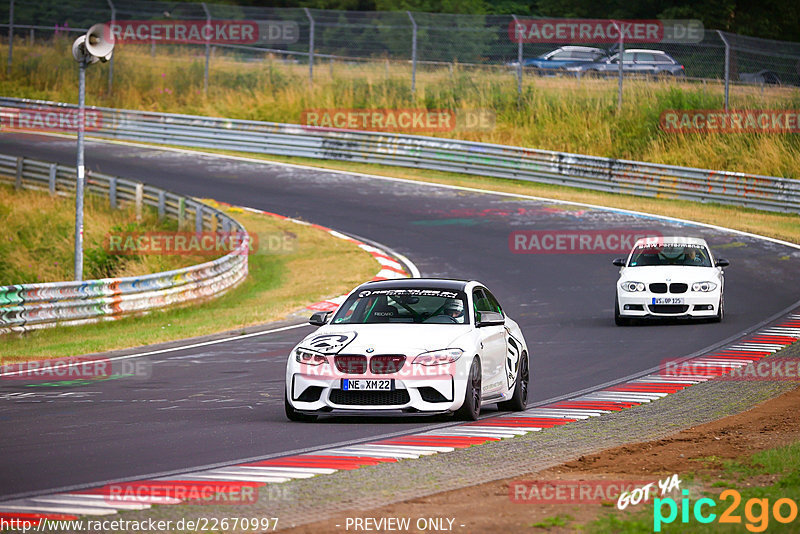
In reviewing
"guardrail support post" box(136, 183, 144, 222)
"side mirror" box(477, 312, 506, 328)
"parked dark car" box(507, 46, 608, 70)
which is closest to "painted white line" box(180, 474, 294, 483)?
"side mirror" box(477, 312, 506, 328)

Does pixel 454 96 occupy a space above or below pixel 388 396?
above

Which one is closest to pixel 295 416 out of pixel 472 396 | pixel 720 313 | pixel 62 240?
pixel 472 396

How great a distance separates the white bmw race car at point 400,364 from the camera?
11039 millimetres

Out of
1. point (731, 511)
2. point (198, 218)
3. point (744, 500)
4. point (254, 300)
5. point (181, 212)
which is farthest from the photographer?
point (181, 212)

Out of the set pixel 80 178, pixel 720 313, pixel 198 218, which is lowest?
pixel 720 313

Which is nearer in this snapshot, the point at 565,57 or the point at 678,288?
the point at 678,288

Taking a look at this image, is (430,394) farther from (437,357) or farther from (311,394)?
(311,394)

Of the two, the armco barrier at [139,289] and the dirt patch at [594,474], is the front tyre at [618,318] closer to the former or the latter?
the dirt patch at [594,474]

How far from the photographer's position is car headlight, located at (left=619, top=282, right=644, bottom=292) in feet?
66.0

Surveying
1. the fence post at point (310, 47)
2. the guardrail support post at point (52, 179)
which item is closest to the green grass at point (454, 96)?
the fence post at point (310, 47)

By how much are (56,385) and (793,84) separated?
28.7 meters

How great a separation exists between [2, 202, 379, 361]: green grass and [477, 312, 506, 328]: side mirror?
7.94 metres

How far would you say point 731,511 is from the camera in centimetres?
707

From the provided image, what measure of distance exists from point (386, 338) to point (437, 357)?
53 centimetres
